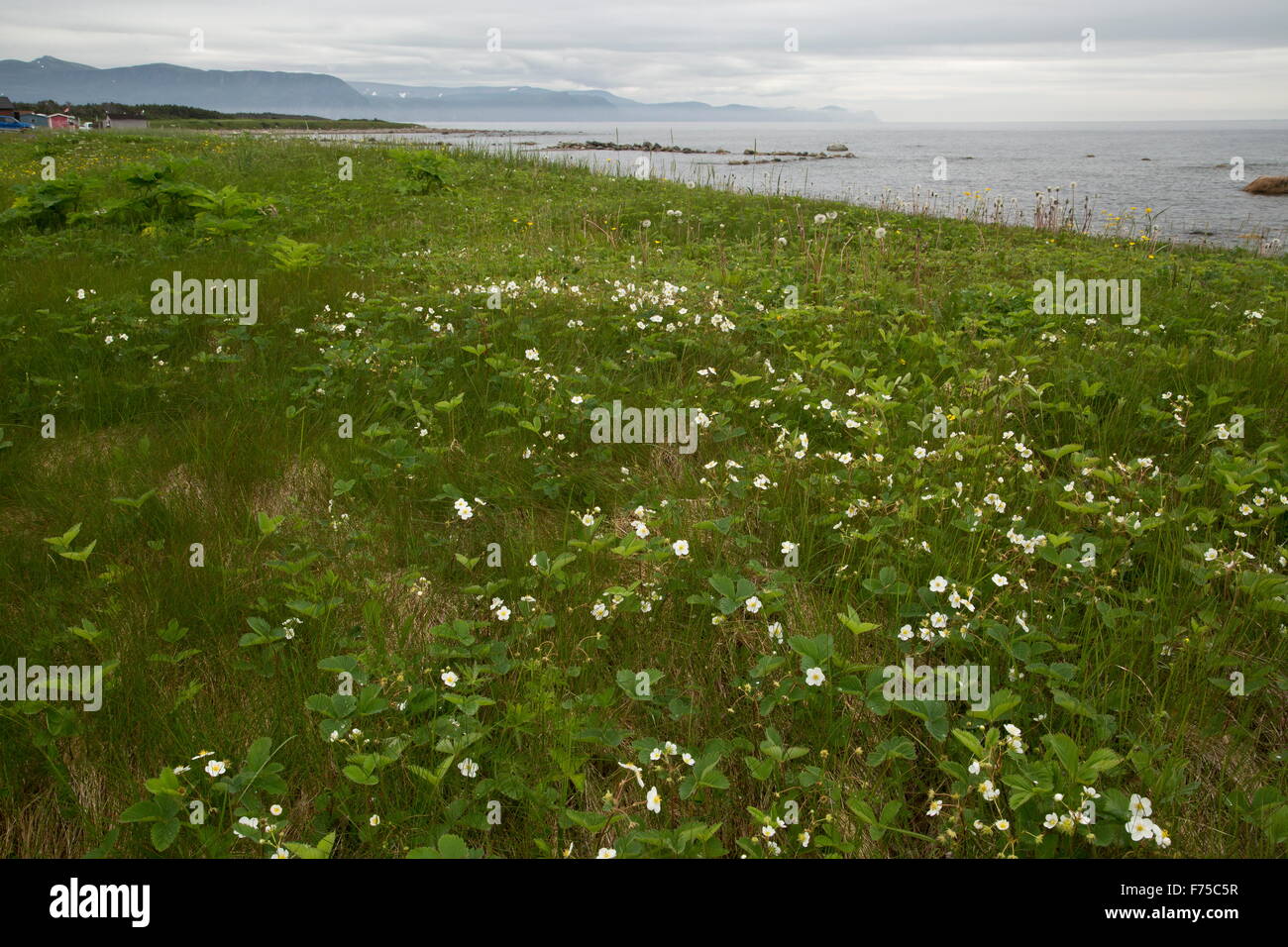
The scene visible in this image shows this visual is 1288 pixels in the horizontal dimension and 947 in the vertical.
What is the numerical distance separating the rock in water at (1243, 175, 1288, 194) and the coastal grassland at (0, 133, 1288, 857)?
2828 centimetres

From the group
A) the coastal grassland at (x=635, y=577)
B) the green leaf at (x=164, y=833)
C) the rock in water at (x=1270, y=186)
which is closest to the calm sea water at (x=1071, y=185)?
the rock in water at (x=1270, y=186)

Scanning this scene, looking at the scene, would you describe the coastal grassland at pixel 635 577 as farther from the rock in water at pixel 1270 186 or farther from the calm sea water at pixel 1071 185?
the rock in water at pixel 1270 186

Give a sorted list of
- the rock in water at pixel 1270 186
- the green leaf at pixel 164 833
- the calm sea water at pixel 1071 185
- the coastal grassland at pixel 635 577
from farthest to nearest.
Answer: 1. the rock in water at pixel 1270 186
2. the calm sea water at pixel 1071 185
3. the coastal grassland at pixel 635 577
4. the green leaf at pixel 164 833

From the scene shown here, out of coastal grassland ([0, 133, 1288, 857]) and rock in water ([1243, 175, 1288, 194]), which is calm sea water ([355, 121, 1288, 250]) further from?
coastal grassland ([0, 133, 1288, 857])

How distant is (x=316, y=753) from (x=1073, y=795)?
2.45 m

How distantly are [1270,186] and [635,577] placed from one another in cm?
3564

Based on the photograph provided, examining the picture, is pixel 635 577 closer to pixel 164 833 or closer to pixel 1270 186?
pixel 164 833

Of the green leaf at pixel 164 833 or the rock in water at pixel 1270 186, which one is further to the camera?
the rock in water at pixel 1270 186

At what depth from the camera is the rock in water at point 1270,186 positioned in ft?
91.6

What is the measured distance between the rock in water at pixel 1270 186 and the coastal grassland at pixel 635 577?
28.3 metres

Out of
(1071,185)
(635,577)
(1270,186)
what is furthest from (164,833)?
(1270,186)

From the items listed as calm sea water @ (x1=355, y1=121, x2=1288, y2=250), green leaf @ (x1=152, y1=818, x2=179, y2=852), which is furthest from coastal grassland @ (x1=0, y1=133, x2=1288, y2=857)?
calm sea water @ (x1=355, y1=121, x2=1288, y2=250)
